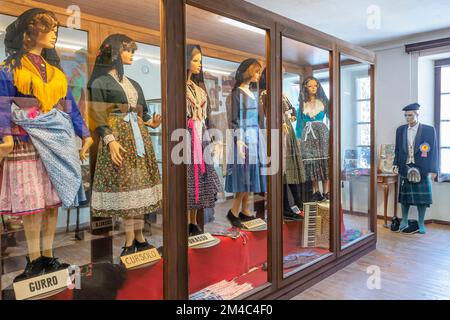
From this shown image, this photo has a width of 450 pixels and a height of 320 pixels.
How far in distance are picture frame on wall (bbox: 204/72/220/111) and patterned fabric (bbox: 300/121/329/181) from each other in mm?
896

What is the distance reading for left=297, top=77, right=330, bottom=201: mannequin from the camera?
2875 millimetres

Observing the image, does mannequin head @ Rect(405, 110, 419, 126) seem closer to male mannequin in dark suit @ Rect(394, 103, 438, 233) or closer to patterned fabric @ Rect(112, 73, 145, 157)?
male mannequin in dark suit @ Rect(394, 103, 438, 233)

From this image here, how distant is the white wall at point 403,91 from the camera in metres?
4.48

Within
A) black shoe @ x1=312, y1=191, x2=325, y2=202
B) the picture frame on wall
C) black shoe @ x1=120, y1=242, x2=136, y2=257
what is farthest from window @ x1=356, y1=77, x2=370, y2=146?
black shoe @ x1=120, y1=242, x2=136, y2=257

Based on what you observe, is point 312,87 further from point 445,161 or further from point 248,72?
point 445,161

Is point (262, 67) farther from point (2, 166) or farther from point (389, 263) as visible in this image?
point (389, 263)

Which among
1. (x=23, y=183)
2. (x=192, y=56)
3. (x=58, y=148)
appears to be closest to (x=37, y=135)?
(x=58, y=148)

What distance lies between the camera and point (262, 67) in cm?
233

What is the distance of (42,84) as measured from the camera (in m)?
1.52

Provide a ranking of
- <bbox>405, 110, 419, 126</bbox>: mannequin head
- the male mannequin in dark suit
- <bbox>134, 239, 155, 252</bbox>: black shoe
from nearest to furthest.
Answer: <bbox>134, 239, 155, 252</bbox>: black shoe
the male mannequin in dark suit
<bbox>405, 110, 419, 126</bbox>: mannequin head

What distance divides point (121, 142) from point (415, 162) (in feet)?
11.9

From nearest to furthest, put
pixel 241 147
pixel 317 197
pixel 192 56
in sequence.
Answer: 1. pixel 192 56
2. pixel 241 147
3. pixel 317 197

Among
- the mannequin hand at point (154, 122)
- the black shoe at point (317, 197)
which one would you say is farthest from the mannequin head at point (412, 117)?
the mannequin hand at point (154, 122)
